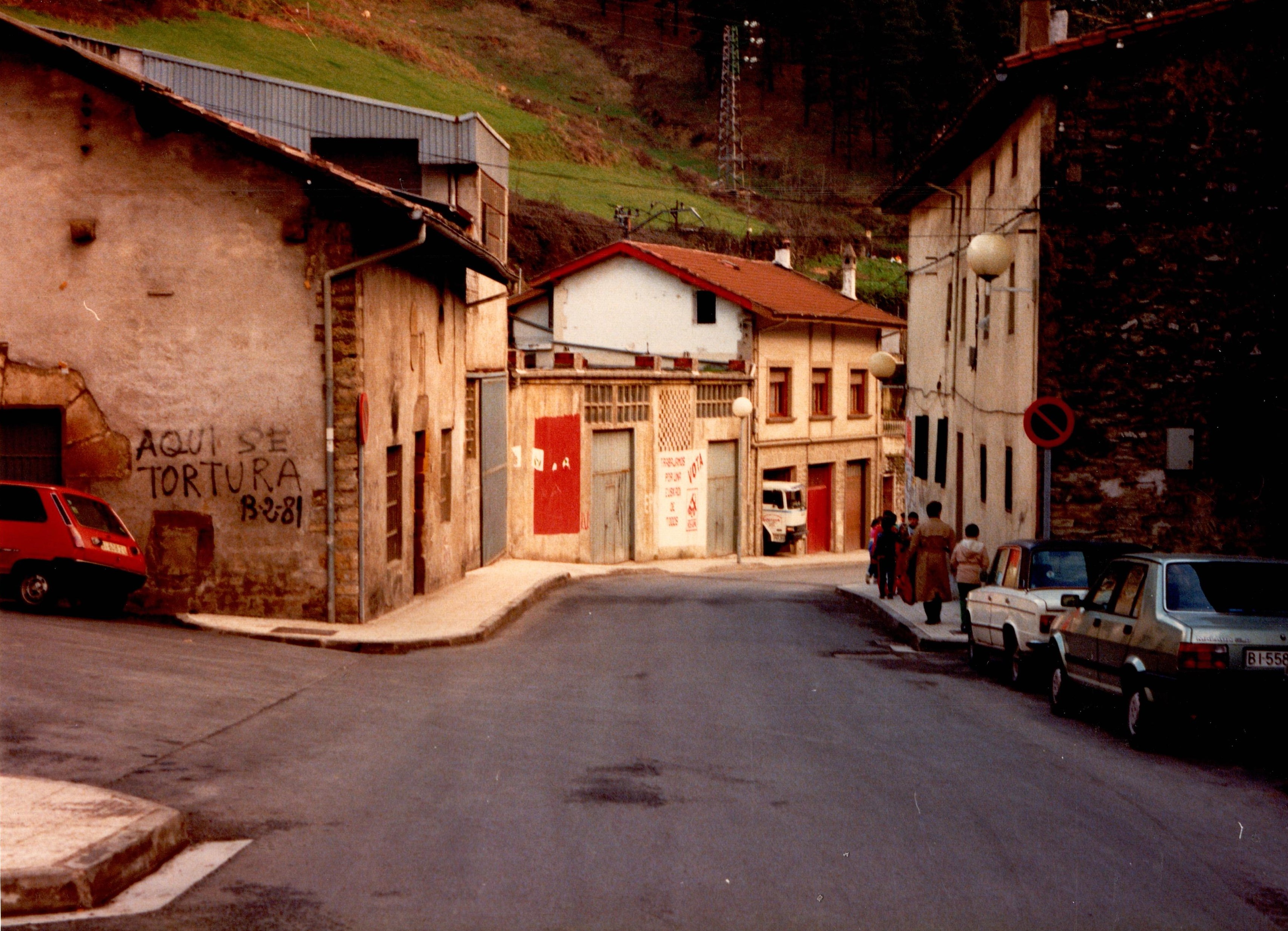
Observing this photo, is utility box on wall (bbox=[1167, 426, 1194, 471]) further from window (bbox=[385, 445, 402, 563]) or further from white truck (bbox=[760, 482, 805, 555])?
white truck (bbox=[760, 482, 805, 555])

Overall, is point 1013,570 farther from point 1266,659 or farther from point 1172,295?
point 1172,295

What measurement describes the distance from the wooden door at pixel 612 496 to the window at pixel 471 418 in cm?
702

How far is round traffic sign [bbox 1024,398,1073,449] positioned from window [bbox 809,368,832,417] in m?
30.5

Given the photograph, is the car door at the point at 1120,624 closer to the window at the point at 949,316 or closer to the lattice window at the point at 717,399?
the window at the point at 949,316

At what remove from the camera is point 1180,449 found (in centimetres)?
2031

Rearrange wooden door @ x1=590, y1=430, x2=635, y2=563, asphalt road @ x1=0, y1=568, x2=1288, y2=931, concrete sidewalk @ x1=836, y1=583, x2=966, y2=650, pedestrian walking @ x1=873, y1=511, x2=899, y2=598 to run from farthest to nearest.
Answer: wooden door @ x1=590, y1=430, x2=635, y2=563
pedestrian walking @ x1=873, y1=511, x2=899, y2=598
concrete sidewalk @ x1=836, y1=583, x2=966, y2=650
asphalt road @ x1=0, y1=568, x2=1288, y2=931

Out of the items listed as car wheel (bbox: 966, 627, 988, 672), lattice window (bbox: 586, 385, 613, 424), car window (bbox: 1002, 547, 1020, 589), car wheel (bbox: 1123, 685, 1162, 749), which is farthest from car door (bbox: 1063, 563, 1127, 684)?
lattice window (bbox: 586, 385, 613, 424)

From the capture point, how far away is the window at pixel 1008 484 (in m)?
23.0

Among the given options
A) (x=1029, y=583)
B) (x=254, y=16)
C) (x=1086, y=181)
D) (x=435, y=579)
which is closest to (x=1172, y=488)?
(x=1086, y=181)

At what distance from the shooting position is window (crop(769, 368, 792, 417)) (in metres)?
44.9

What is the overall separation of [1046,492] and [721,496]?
939 inches

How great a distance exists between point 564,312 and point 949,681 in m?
31.7

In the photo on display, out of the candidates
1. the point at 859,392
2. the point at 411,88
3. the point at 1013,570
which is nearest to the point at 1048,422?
the point at 1013,570

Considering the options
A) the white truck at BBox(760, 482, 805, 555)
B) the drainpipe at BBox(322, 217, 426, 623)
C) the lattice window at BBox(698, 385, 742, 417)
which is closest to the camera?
the drainpipe at BBox(322, 217, 426, 623)
